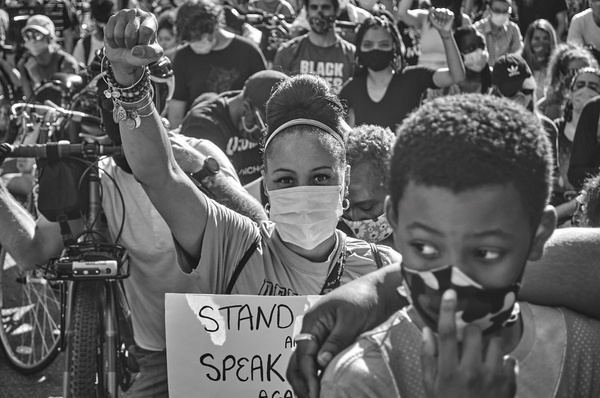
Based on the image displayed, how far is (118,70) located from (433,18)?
511 cm

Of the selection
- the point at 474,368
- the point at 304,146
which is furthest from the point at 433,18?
the point at 474,368

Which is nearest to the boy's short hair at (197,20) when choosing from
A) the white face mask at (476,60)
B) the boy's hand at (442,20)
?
the boy's hand at (442,20)

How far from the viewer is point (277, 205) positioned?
122 inches

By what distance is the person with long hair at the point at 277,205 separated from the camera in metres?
2.81

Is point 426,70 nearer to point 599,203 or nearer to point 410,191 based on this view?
point 599,203

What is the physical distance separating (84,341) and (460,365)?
2845mm

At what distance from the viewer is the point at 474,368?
1598mm

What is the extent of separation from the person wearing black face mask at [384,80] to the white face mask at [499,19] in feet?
12.2

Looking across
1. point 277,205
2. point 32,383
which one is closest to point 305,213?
point 277,205

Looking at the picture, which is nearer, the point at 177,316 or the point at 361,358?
the point at 361,358

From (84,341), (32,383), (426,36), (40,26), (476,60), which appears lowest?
(32,383)

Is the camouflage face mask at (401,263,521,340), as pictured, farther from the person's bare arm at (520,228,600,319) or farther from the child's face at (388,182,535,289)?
the person's bare arm at (520,228,600,319)

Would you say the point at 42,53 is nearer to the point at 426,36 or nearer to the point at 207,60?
the point at 207,60

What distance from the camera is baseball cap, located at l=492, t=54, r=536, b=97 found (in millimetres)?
8133
